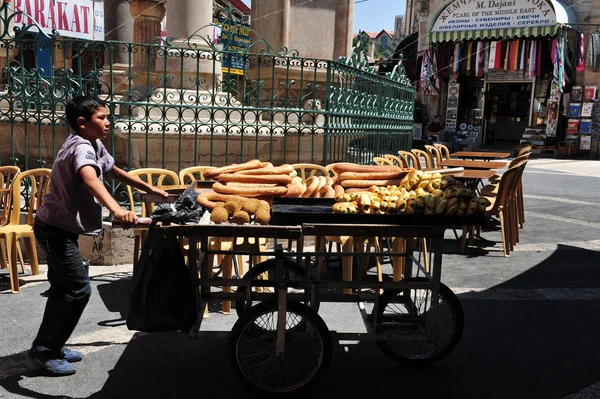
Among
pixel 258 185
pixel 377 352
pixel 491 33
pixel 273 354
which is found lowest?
pixel 377 352

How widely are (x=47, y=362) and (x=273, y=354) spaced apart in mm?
1324

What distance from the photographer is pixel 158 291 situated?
3457mm

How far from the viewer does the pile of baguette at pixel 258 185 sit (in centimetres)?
423

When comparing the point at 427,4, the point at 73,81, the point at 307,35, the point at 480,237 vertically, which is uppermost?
the point at 427,4

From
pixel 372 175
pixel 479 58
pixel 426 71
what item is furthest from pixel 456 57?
pixel 372 175

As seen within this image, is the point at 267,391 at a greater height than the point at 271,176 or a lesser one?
lesser

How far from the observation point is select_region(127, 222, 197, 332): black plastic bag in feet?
11.3

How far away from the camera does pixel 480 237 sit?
327 inches

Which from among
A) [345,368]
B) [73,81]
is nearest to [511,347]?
[345,368]

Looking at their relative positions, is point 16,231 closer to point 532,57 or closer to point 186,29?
point 186,29

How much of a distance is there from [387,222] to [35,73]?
4.70 meters

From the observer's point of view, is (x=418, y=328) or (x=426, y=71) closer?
(x=418, y=328)

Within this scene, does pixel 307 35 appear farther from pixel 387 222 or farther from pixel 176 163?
pixel 387 222

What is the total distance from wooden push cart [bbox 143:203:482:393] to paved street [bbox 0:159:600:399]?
0.17 metres
